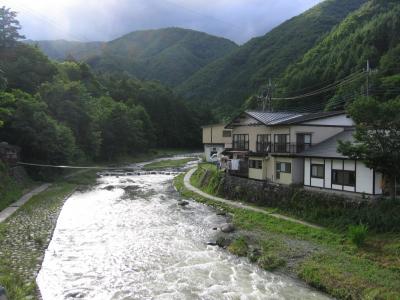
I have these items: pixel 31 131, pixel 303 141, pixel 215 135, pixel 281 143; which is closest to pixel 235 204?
pixel 281 143

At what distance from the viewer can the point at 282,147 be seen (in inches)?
1150

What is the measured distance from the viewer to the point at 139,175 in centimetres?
5097

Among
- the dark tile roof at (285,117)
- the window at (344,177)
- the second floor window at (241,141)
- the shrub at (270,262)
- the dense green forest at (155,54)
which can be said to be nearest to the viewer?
the shrub at (270,262)

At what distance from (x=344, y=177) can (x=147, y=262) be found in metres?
13.0

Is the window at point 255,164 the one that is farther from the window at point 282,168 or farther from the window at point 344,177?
the window at point 344,177

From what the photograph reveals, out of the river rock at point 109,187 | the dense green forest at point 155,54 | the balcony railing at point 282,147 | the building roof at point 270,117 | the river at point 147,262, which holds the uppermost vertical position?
the dense green forest at point 155,54

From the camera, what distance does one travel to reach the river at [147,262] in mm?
13500

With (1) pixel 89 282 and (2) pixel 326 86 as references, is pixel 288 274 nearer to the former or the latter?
(1) pixel 89 282

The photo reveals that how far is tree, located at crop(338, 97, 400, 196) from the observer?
60.1 feet

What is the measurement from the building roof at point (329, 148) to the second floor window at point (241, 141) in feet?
27.8

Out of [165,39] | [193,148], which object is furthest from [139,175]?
[165,39]

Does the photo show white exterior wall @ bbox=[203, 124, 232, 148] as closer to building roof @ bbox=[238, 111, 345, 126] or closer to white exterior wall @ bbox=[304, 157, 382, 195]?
building roof @ bbox=[238, 111, 345, 126]

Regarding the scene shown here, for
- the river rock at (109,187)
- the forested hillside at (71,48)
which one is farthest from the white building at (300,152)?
the forested hillside at (71,48)

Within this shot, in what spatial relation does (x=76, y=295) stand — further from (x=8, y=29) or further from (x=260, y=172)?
(x=8, y=29)
